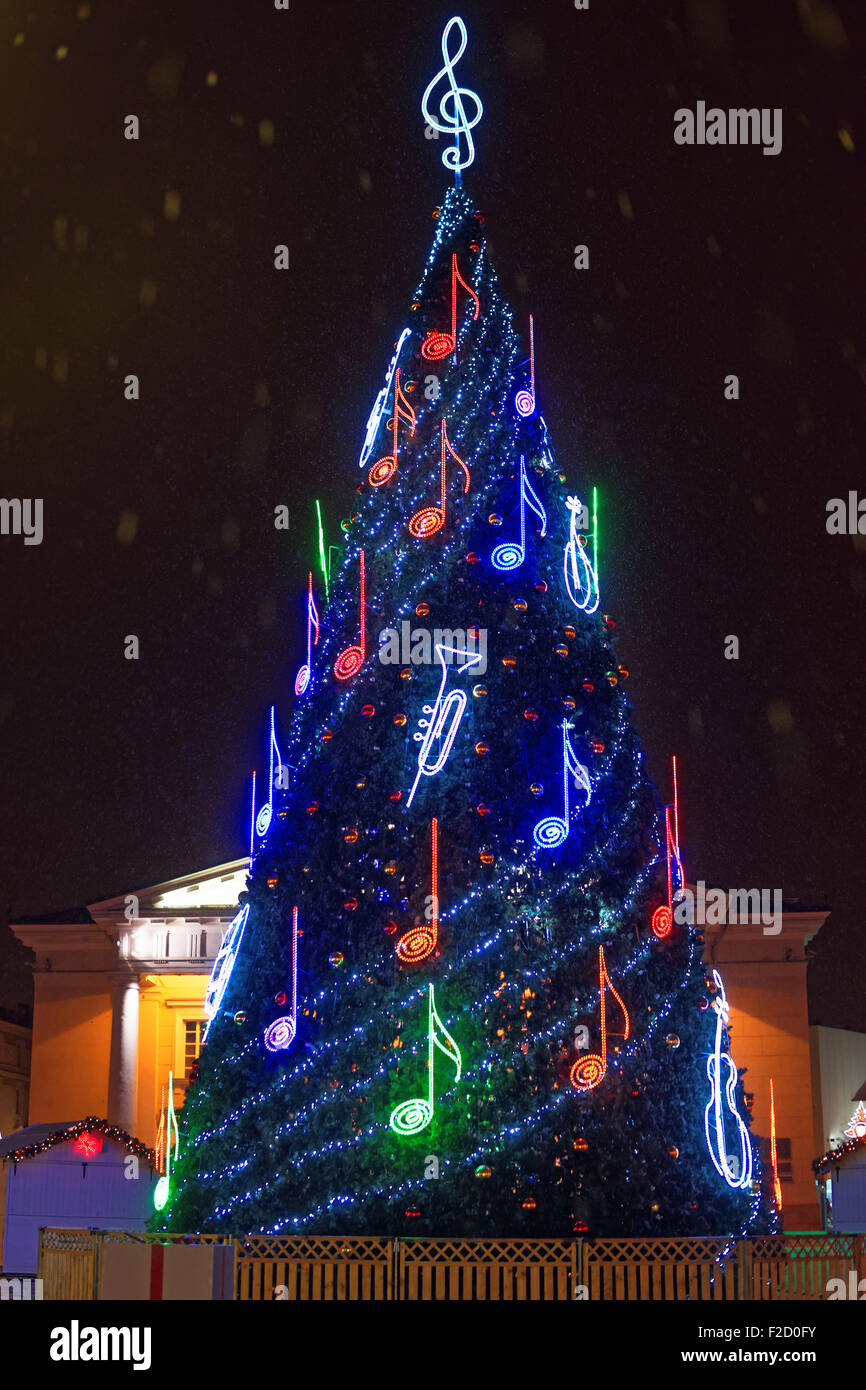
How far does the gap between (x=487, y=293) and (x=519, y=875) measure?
7.29 m

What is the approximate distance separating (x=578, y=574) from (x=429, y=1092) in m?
6.12

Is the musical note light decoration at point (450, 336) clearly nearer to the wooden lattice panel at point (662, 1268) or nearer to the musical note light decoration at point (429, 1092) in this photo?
the musical note light decoration at point (429, 1092)

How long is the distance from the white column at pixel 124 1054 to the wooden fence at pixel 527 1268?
28061 mm

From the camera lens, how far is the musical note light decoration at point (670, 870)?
16.2 metres

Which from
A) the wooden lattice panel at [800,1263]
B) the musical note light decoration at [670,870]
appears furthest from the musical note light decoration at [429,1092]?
the wooden lattice panel at [800,1263]

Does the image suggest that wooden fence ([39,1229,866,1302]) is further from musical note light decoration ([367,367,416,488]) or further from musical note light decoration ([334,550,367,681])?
musical note light decoration ([367,367,416,488])

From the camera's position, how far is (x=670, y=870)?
16.8m

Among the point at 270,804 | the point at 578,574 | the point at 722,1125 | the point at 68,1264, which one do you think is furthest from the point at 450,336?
the point at 68,1264

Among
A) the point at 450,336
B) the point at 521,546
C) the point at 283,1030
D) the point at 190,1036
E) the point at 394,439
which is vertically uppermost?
the point at 450,336

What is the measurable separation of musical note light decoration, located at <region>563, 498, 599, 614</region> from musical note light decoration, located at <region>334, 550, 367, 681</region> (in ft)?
7.84

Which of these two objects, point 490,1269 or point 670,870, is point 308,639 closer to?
point 670,870

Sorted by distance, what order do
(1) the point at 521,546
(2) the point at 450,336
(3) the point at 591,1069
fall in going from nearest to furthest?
(3) the point at 591,1069, (1) the point at 521,546, (2) the point at 450,336

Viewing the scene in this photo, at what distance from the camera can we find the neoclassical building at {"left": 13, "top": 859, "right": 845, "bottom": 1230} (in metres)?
42.6
